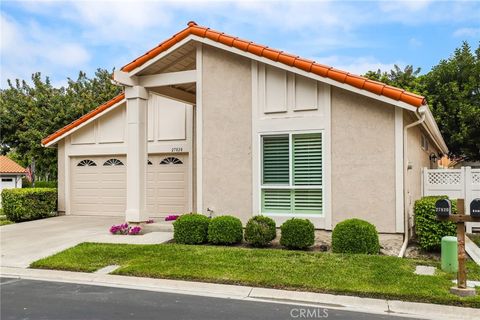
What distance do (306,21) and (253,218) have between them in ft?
17.3

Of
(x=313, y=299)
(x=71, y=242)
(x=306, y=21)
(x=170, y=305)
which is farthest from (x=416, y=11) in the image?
(x=71, y=242)

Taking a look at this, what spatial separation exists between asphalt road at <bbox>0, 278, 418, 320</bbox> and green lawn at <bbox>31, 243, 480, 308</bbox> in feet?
2.57

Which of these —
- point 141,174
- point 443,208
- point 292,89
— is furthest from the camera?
point 141,174

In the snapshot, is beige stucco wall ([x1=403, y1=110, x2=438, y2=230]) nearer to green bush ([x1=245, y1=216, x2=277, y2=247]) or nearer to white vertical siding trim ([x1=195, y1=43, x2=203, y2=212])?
green bush ([x1=245, y1=216, x2=277, y2=247])

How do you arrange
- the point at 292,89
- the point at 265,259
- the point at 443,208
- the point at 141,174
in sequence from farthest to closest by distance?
the point at 141,174, the point at 292,89, the point at 265,259, the point at 443,208

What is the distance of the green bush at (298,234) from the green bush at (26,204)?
10.3 meters

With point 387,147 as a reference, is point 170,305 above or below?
below

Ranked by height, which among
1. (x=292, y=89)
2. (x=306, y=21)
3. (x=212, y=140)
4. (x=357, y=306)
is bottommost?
(x=357, y=306)

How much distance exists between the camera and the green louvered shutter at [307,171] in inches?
395

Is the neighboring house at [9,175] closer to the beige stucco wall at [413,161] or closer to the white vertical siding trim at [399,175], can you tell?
the beige stucco wall at [413,161]

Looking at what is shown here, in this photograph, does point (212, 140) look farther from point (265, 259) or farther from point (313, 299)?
point (313, 299)

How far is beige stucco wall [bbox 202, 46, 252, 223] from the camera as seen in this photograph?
421 inches

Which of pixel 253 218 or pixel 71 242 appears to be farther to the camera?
pixel 71 242

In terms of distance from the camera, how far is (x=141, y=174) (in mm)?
11750
